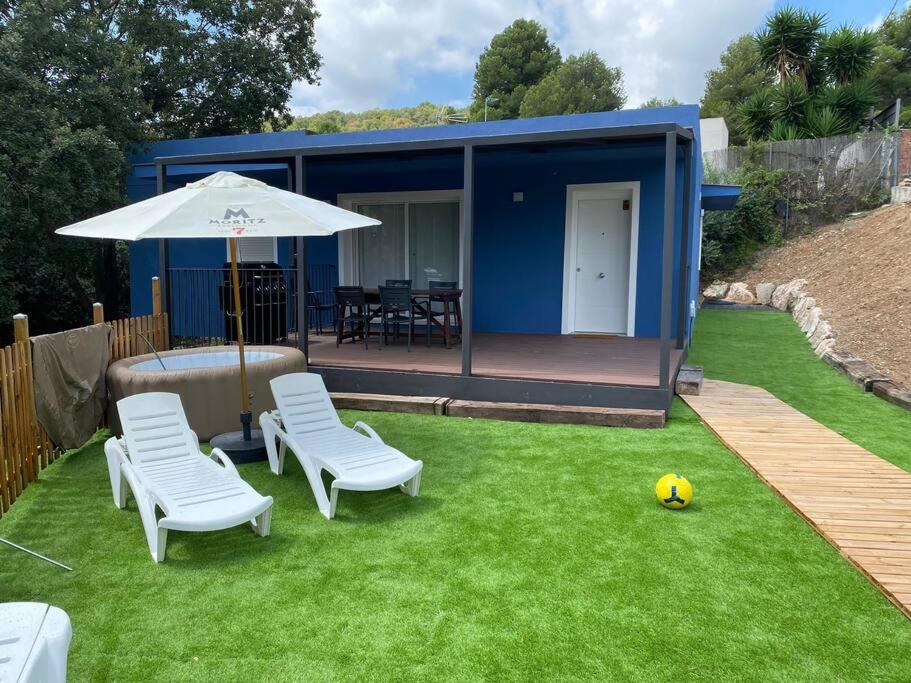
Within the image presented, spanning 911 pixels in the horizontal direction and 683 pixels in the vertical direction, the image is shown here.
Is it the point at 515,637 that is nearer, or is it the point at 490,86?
the point at 515,637

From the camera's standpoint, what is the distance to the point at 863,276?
12906 mm

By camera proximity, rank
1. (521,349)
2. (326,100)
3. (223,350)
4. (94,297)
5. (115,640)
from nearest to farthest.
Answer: (115,640) → (223,350) → (521,349) → (94,297) → (326,100)

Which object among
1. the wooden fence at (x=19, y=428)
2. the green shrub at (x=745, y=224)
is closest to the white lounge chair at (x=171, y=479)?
the wooden fence at (x=19, y=428)

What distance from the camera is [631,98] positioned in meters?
45.7

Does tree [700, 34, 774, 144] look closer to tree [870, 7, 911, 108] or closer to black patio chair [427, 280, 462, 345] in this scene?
tree [870, 7, 911, 108]

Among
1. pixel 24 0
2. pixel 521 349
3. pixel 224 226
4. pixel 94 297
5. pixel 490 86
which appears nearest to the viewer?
pixel 224 226

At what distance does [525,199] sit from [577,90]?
111 feet

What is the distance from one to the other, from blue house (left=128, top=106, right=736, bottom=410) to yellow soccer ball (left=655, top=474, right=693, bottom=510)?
205cm

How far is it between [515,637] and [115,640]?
1.60m

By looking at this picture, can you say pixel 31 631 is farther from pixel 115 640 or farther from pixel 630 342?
pixel 630 342

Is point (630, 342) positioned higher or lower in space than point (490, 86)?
lower

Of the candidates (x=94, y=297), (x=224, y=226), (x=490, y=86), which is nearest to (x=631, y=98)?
(x=490, y=86)

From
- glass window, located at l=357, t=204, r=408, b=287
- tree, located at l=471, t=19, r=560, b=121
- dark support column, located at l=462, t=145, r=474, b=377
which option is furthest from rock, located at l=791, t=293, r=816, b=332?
tree, located at l=471, t=19, r=560, b=121

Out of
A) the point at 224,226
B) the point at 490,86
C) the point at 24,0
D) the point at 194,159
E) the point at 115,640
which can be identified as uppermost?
the point at 490,86
